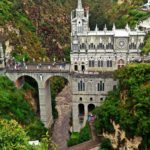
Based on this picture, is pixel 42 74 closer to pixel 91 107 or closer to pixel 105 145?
pixel 91 107

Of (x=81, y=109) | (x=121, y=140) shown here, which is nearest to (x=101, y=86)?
(x=81, y=109)

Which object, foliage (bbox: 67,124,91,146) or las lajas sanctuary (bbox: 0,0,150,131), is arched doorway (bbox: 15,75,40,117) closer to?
las lajas sanctuary (bbox: 0,0,150,131)

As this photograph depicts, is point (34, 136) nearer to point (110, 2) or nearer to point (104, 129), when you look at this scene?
point (104, 129)

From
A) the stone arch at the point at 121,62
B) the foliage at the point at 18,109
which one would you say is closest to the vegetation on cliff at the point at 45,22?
the foliage at the point at 18,109

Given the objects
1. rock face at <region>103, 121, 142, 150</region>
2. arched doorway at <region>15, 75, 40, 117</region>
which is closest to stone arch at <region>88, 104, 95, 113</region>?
arched doorway at <region>15, 75, 40, 117</region>

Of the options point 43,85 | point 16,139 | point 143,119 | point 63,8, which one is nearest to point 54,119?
point 43,85

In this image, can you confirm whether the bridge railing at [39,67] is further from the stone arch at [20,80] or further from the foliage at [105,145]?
the foliage at [105,145]
